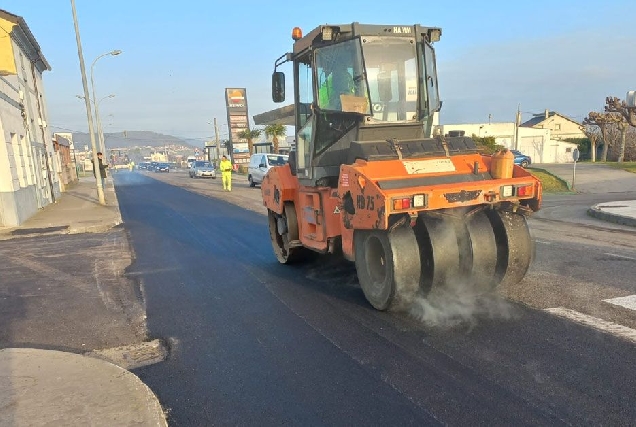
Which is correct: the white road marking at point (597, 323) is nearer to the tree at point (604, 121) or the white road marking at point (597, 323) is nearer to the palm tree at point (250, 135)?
the tree at point (604, 121)

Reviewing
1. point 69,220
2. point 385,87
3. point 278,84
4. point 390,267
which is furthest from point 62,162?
point 390,267

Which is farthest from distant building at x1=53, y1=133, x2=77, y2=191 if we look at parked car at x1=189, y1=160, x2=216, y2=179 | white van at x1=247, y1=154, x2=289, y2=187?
white van at x1=247, y1=154, x2=289, y2=187

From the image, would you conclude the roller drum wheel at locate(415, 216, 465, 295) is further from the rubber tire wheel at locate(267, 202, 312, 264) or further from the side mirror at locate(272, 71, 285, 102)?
the side mirror at locate(272, 71, 285, 102)

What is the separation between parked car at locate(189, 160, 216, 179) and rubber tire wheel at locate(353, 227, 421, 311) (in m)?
37.1

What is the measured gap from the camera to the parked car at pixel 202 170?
4091 centimetres

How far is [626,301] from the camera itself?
197 inches

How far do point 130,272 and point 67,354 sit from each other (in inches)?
142

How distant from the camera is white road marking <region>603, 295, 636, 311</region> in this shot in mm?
4843

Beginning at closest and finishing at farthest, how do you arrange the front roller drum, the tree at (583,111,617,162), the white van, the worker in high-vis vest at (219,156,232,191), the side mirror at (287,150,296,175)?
the side mirror at (287,150,296,175)
the front roller drum
the worker in high-vis vest at (219,156,232,191)
the white van
the tree at (583,111,617,162)

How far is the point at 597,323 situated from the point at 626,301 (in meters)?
0.91

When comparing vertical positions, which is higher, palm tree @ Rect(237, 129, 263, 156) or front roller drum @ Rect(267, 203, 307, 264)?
palm tree @ Rect(237, 129, 263, 156)

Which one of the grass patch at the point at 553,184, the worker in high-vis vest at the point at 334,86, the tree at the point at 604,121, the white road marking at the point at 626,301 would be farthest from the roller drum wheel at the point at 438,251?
the tree at the point at 604,121

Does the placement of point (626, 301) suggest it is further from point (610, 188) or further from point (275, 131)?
point (275, 131)

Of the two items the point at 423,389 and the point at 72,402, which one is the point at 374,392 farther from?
the point at 72,402
